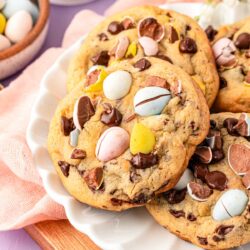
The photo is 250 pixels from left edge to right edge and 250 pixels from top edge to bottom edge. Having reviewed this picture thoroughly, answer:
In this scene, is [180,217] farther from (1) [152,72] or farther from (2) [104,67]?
(2) [104,67]

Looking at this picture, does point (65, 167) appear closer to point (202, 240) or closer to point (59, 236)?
point (59, 236)

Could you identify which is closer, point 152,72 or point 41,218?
point 152,72

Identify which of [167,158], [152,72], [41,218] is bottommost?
[41,218]

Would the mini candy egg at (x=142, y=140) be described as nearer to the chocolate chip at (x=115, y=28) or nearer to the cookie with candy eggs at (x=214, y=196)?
the cookie with candy eggs at (x=214, y=196)

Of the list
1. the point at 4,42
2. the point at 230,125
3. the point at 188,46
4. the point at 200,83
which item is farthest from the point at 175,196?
the point at 4,42

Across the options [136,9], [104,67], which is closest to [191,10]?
[136,9]

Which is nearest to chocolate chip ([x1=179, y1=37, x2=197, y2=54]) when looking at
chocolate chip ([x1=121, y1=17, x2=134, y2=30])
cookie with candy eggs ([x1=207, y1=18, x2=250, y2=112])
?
cookie with candy eggs ([x1=207, y1=18, x2=250, y2=112])
